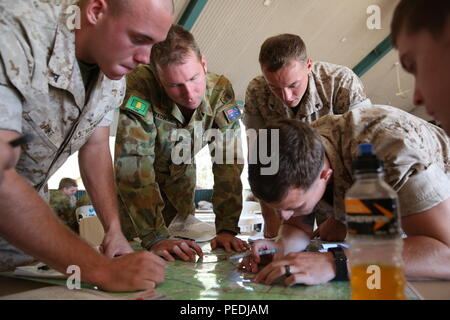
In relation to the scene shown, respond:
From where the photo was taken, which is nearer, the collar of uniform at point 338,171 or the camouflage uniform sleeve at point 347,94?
the collar of uniform at point 338,171

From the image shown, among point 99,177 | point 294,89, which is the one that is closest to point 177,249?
point 99,177

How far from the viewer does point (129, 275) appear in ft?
3.57

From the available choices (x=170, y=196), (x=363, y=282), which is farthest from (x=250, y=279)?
(x=170, y=196)

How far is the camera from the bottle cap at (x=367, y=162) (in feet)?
2.39

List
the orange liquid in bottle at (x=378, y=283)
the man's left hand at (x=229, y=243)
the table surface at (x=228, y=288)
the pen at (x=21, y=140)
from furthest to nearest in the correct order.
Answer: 1. the man's left hand at (x=229, y=243)
2. the table surface at (x=228, y=288)
3. the orange liquid in bottle at (x=378, y=283)
4. the pen at (x=21, y=140)

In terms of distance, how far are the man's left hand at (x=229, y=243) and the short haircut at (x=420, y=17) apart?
119cm

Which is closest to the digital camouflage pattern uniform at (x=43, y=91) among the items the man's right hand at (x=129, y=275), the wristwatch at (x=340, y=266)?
the man's right hand at (x=129, y=275)

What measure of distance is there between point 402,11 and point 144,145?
4.59 feet

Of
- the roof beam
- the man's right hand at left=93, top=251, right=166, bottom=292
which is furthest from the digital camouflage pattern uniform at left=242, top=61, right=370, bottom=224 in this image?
the roof beam

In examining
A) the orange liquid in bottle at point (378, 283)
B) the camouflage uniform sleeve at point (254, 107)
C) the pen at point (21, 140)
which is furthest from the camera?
the camouflage uniform sleeve at point (254, 107)

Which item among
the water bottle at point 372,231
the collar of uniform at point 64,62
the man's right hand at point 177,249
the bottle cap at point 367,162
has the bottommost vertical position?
the man's right hand at point 177,249

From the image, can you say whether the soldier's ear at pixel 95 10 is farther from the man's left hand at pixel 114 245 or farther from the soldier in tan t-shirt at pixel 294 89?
the soldier in tan t-shirt at pixel 294 89

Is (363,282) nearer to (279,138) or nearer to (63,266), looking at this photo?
(279,138)

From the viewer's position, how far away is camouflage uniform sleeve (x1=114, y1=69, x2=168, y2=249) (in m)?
1.88
